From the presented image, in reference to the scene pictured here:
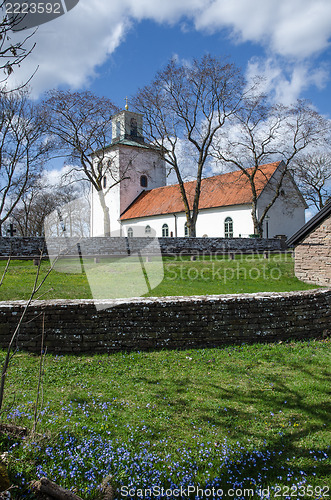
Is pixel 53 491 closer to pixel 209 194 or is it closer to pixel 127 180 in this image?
pixel 209 194

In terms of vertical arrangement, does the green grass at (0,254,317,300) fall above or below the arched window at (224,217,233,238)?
below

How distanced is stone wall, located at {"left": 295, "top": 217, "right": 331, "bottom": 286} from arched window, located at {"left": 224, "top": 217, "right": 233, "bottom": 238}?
2097 cm

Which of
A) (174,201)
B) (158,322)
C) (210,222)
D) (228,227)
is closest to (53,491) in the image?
(158,322)

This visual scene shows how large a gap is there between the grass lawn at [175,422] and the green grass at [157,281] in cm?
397

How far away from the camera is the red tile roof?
3641 cm

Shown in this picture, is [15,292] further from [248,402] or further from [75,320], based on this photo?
[248,402]

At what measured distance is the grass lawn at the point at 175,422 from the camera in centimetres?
312

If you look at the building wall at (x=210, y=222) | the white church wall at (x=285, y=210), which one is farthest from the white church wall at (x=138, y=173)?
the white church wall at (x=285, y=210)

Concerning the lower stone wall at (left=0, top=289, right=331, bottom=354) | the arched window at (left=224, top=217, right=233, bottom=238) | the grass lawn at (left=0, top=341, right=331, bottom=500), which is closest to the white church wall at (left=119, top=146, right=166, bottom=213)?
the arched window at (left=224, top=217, right=233, bottom=238)

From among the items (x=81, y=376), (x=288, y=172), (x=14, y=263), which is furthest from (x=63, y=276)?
(x=288, y=172)

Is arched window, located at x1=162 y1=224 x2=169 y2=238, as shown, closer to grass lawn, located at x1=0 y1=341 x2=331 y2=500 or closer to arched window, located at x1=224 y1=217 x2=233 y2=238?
arched window, located at x1=224 y1=217 x2=233 y2=238

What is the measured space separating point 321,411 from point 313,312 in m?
3.77

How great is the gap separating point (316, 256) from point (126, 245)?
13.2 meters

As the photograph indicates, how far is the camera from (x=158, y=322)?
22.2 ft
